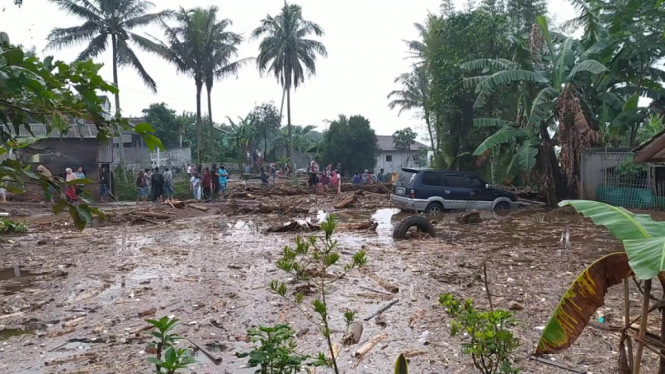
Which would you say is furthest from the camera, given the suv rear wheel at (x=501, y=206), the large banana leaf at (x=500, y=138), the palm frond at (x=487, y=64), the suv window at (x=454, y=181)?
the palm frond at (x=487, y=64)

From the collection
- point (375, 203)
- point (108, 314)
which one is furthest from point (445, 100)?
point (108, 314)

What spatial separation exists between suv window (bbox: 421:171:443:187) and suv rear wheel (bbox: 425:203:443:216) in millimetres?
725

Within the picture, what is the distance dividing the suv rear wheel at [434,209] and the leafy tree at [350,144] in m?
27.1

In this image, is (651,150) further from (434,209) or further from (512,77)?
(512,77)

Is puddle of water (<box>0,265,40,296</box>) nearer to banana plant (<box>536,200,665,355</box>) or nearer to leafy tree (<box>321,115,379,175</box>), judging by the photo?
banana plant (<box>536,200,665,355</box>)

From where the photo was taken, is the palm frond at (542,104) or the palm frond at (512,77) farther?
the palm frond at (512,77)

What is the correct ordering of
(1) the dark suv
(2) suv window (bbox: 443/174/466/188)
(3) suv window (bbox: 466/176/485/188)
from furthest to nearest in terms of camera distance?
(3) suv window (bbox: 466/176/485/188) → (2) suv window (bbox: 443/174/466/188) → (1) the dark suv

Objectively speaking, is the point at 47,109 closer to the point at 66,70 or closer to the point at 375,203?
the point at 66,70

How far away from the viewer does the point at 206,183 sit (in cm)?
2347

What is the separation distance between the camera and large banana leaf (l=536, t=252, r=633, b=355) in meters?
3.01

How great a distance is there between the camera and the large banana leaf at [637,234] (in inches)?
99.7

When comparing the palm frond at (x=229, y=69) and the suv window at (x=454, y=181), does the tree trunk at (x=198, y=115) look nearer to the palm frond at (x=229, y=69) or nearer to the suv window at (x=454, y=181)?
the palm frond at (x=229, y=69)

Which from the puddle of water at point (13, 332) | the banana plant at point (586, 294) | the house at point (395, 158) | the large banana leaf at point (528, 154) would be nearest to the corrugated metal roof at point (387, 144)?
the house at point (395, 158)

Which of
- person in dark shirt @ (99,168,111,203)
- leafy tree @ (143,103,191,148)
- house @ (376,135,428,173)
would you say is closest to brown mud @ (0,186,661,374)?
person in dark shirt @ (99,168,111,203)
